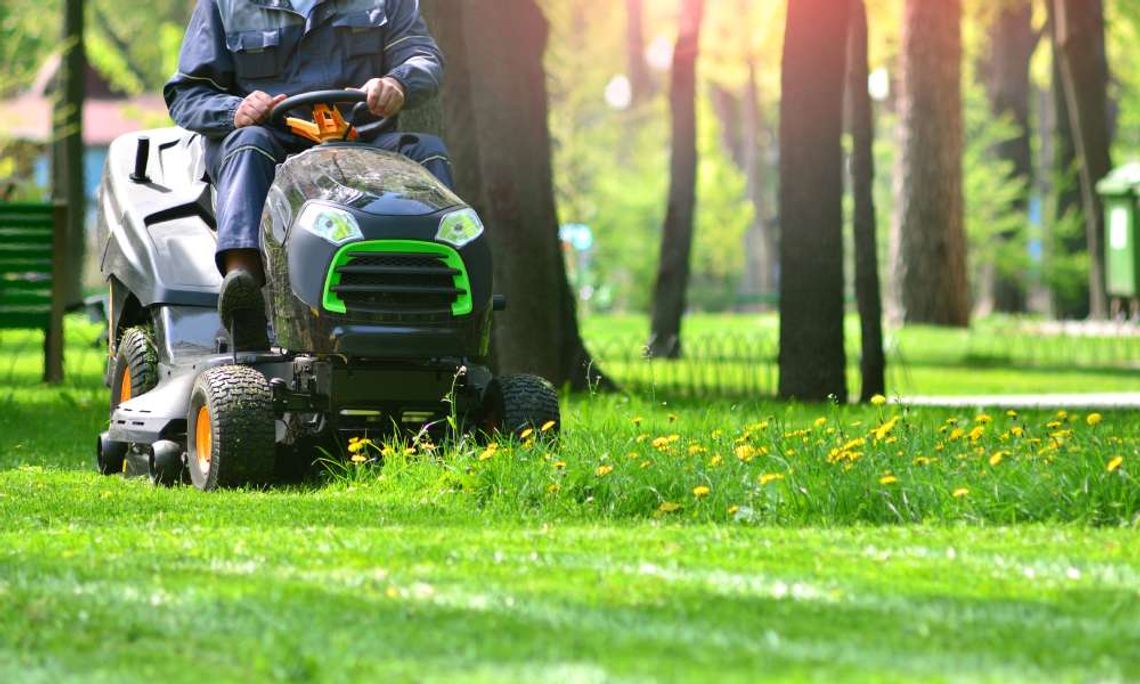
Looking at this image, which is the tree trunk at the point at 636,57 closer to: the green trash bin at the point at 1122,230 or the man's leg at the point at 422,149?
the green trash bin at the point at 1122,230

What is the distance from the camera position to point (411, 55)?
9297 mm

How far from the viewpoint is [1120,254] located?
2831cm

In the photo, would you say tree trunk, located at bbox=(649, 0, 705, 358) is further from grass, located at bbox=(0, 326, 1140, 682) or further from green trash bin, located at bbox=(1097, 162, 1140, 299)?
grass, located at bbox=(0, 326, 1140, 682)

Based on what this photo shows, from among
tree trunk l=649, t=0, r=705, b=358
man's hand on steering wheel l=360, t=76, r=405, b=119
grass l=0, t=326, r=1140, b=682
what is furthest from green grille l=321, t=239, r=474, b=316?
tree trunk l=649, t=0, r=705, b=358

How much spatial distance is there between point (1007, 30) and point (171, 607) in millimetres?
33042

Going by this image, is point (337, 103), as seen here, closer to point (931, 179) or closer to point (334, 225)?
point (334, 225)

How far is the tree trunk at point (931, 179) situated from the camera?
2586 centimetres

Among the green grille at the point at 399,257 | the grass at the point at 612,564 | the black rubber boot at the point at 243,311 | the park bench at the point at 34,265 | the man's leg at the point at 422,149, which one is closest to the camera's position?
the grass at the point at 612,564

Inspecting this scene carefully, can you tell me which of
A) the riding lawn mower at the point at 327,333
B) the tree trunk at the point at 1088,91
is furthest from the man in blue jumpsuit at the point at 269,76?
the tree trunk at the point at 1088,91

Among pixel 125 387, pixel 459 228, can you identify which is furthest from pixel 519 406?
pixel 125 387

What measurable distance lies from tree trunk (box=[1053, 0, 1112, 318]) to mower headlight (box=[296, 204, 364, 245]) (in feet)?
61.4

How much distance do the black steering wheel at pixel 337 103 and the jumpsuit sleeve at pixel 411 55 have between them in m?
0.17

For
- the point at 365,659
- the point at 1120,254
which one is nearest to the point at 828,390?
the point at 365,659

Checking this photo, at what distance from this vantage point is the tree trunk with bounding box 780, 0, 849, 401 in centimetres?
1374
